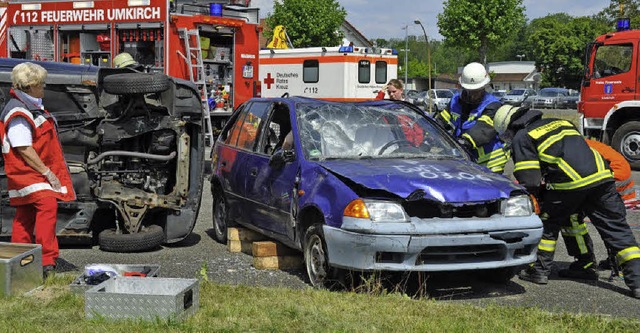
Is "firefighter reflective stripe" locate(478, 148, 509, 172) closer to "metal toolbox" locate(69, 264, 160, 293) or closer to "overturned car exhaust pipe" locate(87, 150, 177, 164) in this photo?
"overturned car exhaust pipe" locate(87, 150, 177, 164)

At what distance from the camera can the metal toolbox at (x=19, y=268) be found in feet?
19.0

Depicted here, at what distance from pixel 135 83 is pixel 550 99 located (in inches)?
1926

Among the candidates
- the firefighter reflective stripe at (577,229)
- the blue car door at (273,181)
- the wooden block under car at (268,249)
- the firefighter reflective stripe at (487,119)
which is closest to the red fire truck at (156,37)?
the blue car door at (273,181)

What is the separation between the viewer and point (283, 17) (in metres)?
49.5

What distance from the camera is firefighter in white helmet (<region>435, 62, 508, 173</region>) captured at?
744 centimetres

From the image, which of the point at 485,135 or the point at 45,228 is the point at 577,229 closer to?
the point at 485,135

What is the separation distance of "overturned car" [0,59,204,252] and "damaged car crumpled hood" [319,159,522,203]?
2.06 m

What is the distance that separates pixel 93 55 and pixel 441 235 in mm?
10829

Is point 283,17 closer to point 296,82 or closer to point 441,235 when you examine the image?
point 296,82

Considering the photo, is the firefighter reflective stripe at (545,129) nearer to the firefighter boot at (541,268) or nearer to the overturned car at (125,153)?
the firefighter boot at (541,268)

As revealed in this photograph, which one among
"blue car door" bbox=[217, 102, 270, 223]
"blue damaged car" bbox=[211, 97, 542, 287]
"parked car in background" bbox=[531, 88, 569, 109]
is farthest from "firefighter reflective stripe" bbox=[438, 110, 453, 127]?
"parked car in background" bbox=[531, 88, 569, 109]

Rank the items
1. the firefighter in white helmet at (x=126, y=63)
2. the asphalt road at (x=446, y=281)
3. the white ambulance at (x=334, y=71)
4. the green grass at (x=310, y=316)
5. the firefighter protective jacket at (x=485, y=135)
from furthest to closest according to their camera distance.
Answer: the white ambulance at (x=334, y=71) < the firefighter in white helmet at (x=126, y=63) < the firefighter protective jacket at (x=485, y=135) < the asphalt road at (x=446, y=281) < the green grass at (x=310, y=316)

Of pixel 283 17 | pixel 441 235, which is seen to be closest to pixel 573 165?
pixel 441 235

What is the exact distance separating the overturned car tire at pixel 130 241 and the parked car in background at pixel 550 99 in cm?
4680
